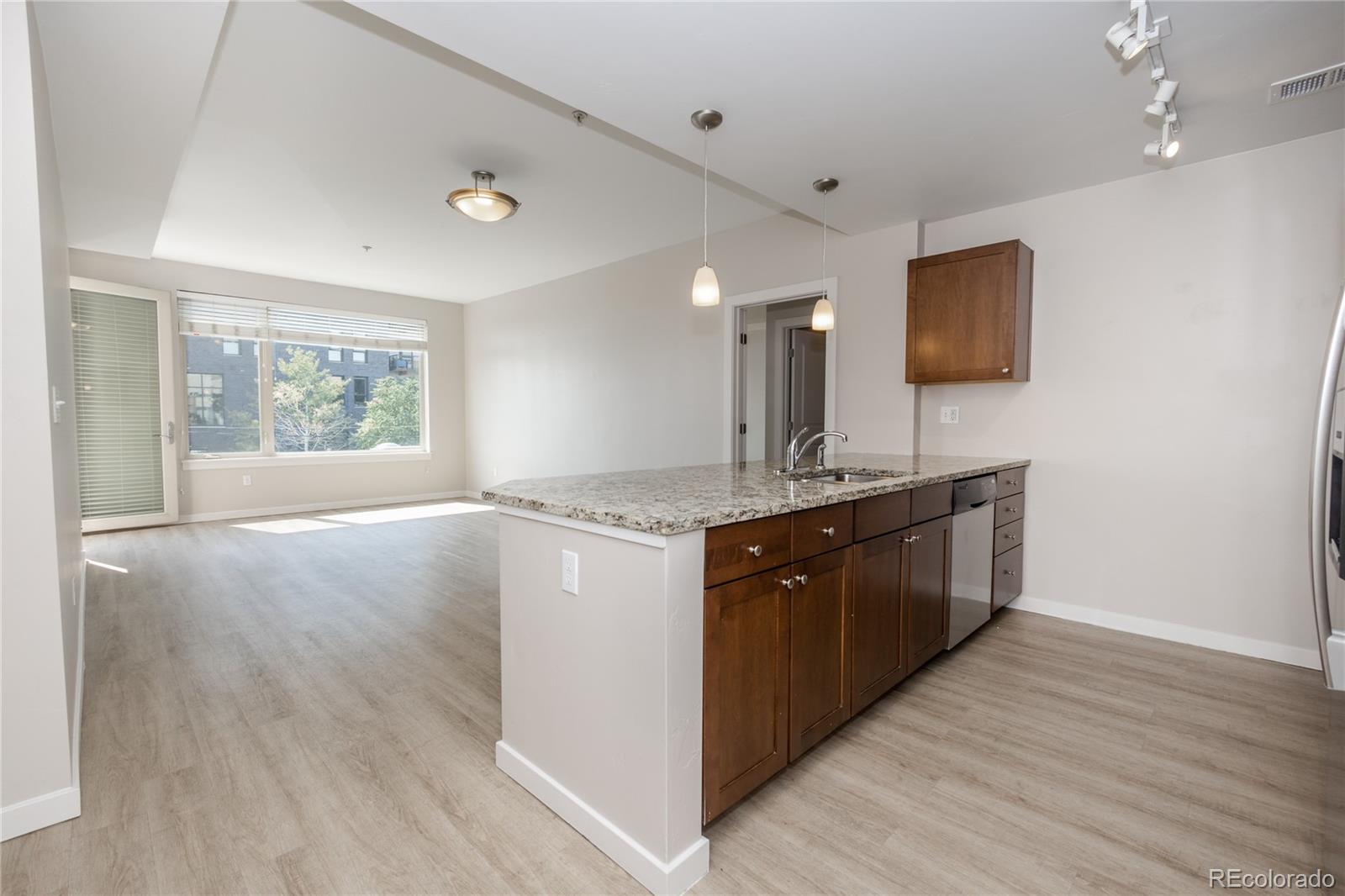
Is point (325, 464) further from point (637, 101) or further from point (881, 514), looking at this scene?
point (881, 514)

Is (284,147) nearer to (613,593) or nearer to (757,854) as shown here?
(613,593)

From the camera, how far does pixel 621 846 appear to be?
1501mm

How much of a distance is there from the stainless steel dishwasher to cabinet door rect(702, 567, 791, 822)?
1442 mm

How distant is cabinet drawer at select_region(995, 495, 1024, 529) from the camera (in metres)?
3.17

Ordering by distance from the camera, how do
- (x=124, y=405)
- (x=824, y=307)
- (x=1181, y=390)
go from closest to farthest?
1. (x=1181, y=390)
2. (x=824, y=307)
3. (x=124, y=405)

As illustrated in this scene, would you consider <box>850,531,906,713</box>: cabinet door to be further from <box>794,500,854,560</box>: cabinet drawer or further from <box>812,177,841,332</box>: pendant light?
<box>812,177,841,332</box>: pendant light

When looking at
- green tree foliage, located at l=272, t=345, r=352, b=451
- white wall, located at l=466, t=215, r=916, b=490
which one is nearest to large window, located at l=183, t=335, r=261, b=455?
green tree foliage, located at l=272, t=345, r=352, b=451

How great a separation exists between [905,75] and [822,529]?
1.77 metres

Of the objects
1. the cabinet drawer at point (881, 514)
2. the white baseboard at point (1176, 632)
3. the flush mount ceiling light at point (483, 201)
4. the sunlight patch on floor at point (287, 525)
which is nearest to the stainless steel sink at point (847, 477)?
the cabinet drawer at point (881, 514)

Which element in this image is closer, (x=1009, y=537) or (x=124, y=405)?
(x=1009, y=537)

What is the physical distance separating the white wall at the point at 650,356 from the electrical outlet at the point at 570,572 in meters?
2.89

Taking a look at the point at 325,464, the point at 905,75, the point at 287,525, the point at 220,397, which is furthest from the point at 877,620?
the point at 220,397

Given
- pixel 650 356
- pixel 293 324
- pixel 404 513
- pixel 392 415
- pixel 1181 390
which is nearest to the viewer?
pixel 1181 390

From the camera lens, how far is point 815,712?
186 cm
